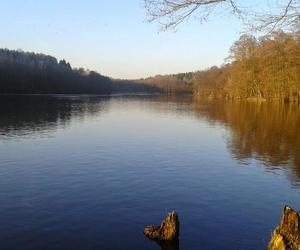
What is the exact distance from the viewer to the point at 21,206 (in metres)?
21.3

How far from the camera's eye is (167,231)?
17.3 meters

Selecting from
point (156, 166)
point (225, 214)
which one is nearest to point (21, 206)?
point (225, 214)

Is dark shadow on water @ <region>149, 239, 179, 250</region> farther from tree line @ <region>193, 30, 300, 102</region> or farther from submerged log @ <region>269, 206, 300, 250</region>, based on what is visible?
tree line @ <region>193, 30, 300, 102</region>

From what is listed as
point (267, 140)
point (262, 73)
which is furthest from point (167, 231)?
point (262, 73)

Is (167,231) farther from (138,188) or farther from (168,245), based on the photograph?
(138,188)

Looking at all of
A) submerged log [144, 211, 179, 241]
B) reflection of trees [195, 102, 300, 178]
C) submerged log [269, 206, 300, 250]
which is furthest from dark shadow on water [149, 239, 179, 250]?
reflection of trees [195, 102, 300, 178]

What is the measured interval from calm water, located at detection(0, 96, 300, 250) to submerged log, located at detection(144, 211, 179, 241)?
0.45 meters

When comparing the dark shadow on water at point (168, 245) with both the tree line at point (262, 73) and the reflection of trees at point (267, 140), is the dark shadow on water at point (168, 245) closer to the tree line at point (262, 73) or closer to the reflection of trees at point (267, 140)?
→ the reflection of trees at point (267, 140)

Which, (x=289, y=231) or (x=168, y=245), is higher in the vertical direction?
(x=289, y=231)

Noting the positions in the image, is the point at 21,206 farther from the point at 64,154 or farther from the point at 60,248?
the point at 64,154

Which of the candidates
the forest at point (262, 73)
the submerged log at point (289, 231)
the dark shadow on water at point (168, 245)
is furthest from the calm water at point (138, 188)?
the forest at point (262, 73)

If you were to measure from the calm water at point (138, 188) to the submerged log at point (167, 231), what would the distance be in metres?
0.45

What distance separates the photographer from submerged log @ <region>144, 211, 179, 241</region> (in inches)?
678

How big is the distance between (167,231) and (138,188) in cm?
800
